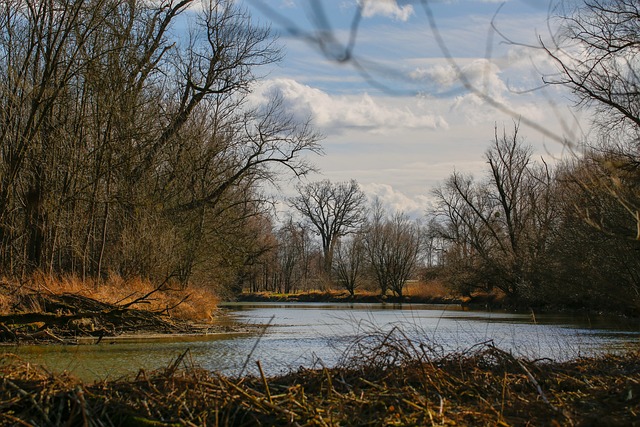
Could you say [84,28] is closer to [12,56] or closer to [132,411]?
[12,56]

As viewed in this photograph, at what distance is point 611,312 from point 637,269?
50.7 ft

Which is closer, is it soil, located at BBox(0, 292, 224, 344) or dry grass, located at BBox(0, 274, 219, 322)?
soil, located at BBox(0, 292, 224, 344)

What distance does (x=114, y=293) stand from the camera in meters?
20.1

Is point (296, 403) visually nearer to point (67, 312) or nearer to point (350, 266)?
point (67, 312)

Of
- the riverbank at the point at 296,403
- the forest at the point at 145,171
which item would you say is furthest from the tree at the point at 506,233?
the riverbank at the point at 296,403

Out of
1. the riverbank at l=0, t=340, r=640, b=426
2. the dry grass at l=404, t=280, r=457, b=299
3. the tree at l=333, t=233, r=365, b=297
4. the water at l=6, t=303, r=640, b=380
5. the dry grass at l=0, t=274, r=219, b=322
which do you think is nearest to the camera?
the riverbank at l=0, t=340, r=640, b=426

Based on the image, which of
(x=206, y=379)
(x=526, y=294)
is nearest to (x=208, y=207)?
(x=526, y=294)

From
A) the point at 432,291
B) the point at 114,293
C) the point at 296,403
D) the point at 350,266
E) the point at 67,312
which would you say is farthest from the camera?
the point at 350,266

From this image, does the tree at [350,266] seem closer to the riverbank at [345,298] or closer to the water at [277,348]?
the riverbank at [345,298]

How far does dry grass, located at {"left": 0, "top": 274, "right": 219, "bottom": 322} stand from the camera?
1585cm

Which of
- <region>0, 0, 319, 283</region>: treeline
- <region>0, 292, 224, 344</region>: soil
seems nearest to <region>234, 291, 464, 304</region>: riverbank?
<region>0, 0, 319, 283</region>: treeline

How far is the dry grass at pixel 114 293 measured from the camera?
1585 centimetres

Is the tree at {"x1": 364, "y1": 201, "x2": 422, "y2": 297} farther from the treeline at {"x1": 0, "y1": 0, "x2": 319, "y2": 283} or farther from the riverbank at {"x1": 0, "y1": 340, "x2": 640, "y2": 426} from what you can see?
the riverbank at {"x1": 0, "y1": 340, "x2": 640, "y2": 426}

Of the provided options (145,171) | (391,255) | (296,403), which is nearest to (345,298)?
(391,255)
